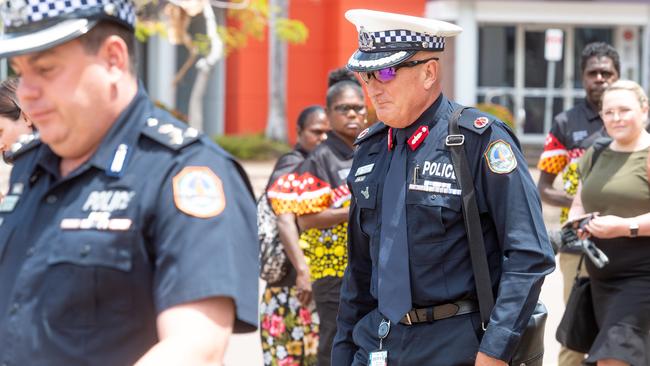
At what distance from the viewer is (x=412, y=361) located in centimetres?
415

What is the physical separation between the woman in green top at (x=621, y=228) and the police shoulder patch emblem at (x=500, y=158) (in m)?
2.13

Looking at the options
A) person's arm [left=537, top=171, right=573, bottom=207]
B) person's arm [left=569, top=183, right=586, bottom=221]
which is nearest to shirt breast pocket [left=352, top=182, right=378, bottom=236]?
person's arm [left=569, top=183, right=586, bottom=221]

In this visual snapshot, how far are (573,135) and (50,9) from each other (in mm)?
5454

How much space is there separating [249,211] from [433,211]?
1.56m

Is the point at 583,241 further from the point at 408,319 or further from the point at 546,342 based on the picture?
the point at 546,342

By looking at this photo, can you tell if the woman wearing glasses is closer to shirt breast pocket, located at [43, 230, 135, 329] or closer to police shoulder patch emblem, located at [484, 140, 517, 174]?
police shoulder patch emblem, located at [484, 140, 517, 174]

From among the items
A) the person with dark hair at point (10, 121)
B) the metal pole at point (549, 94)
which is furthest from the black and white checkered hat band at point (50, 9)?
the metal pole at point (549, 94)

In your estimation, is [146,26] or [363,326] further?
[146,26]

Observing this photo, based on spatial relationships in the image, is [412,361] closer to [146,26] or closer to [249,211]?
[249,211]

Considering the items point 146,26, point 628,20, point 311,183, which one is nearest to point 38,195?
point 311,183

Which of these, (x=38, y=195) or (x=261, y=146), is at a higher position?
(x=38, y=195)

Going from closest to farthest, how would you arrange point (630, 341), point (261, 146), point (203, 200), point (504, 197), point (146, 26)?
point (203, 200) → point (504, 197) → point (630, 341) → point (146, 26) → point (261, 146)

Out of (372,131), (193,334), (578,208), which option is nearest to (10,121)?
(372,131)

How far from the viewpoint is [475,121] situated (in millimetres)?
4230
